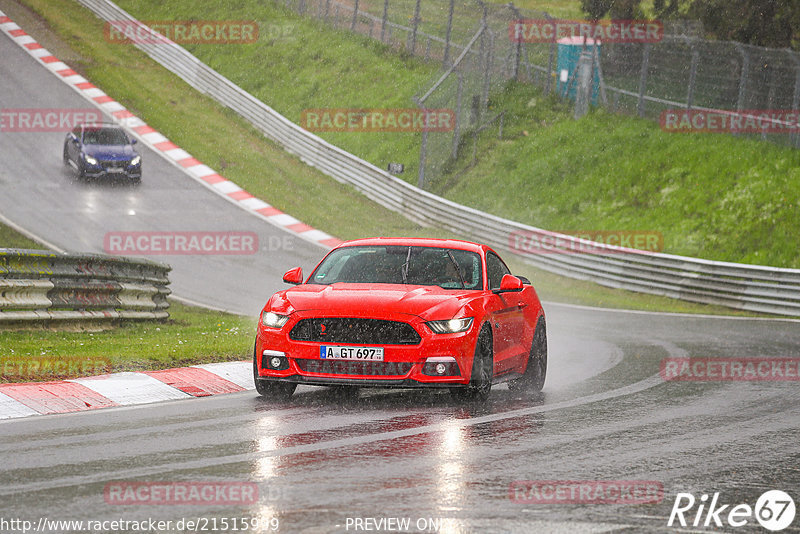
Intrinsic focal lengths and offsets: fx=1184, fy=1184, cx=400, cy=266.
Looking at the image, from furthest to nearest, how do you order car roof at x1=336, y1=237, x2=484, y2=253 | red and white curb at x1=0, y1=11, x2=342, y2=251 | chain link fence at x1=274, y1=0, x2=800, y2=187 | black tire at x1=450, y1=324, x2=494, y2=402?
red and white curb at x1=0, y1=11, x2=342, y2=251 < chain link fence at x1=274, y1=0, x2=800, y2=187 < car roof at x1=336, y1=237, x2=484, y2=253 < black tire at x1=450, y1=324, x2=494, y2=402

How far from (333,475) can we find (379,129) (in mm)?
32993

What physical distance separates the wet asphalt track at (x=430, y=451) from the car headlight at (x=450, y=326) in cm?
65

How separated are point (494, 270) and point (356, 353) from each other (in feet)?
7.63

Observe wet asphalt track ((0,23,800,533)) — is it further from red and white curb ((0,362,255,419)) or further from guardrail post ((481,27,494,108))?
guardrail post ((481,27,494,108))

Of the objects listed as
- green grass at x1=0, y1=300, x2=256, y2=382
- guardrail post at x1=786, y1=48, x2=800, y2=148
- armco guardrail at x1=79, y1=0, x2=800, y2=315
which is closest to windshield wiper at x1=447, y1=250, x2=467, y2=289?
green grass at x1=0, y1=300, x2=256, y2=382

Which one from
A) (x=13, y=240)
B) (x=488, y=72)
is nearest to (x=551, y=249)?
(x=488, y=72)

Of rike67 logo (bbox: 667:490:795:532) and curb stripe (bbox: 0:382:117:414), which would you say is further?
curb stripe (bbox: 0:382:117:414)

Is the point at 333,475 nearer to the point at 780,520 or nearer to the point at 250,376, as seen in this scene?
the point at 780,520

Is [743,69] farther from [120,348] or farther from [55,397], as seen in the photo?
[55,397]

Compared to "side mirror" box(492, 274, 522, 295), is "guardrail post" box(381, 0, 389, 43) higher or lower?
higher

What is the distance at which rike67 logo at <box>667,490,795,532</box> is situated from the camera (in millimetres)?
5758

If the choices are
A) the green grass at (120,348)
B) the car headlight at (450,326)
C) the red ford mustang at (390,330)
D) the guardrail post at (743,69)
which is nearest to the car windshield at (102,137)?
the guardrail post at (743,69)

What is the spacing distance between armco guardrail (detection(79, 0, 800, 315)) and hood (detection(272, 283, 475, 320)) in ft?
50.1

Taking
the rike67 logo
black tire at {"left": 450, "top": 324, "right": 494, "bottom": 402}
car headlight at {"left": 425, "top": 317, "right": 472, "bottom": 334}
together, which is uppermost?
the rike67 logo
